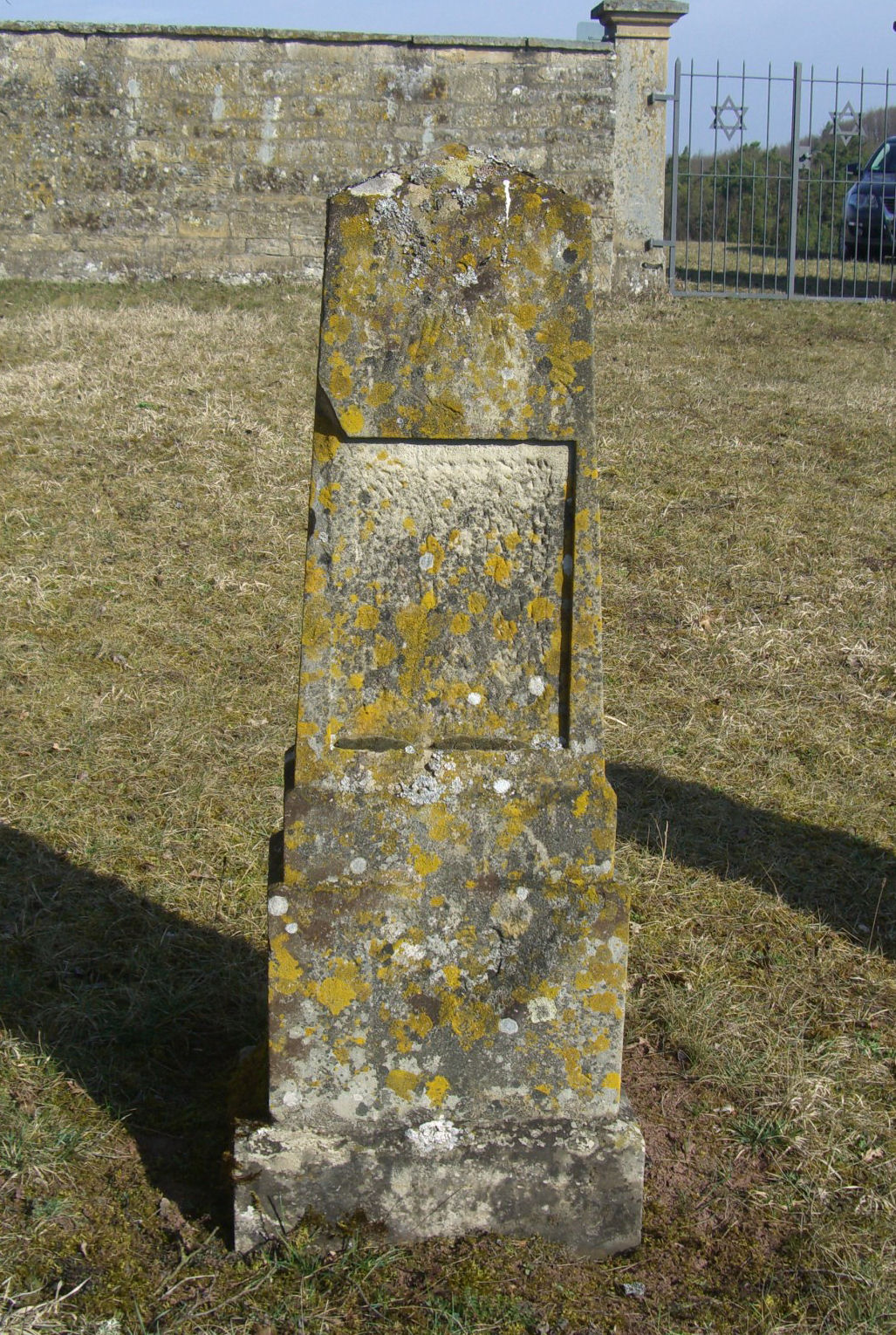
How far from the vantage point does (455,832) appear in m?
2.59

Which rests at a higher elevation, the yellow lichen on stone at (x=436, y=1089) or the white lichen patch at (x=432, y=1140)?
the yellow lichen on stone at (x=436, y=1089)

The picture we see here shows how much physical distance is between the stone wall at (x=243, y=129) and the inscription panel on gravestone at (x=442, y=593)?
33.0 feet

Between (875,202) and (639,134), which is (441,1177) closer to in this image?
(639,134)

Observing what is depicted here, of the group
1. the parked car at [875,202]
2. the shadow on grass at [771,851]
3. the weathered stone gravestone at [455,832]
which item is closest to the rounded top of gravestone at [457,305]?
the weathered stone gravestone at [455,832]

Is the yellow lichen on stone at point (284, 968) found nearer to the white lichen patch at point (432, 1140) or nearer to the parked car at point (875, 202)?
the white lichen patch at point (432, 1140)

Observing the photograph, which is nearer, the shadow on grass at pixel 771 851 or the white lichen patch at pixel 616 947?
the white lichen patch at pixel 616 947

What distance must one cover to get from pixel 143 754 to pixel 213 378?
4719mm

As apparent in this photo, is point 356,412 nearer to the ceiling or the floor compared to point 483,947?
nearer to the ceiling

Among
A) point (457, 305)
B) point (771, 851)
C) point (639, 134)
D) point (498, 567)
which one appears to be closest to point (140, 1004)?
point (498, 567)

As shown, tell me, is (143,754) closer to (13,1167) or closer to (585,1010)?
(13,1167)

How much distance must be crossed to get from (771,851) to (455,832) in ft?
7.54

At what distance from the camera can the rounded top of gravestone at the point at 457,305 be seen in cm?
244

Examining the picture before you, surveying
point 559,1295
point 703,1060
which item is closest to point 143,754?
point 703,1060

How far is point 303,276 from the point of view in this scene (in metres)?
12.2
